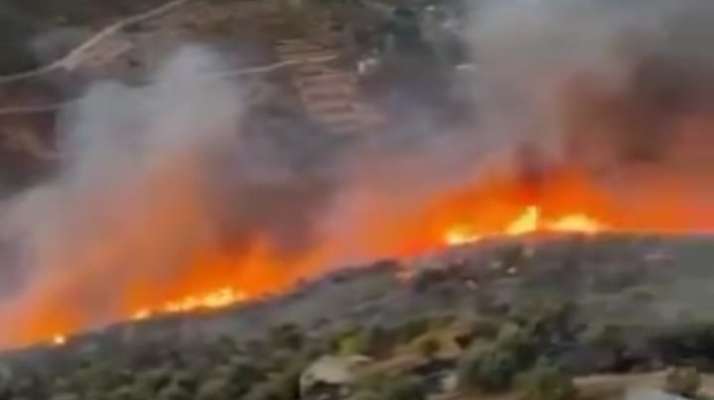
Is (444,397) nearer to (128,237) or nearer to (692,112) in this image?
(128,237)

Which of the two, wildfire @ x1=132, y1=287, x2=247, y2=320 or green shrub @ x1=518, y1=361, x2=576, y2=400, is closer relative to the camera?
green shrub @ x1=518, y1=361, x2=576, y2=400

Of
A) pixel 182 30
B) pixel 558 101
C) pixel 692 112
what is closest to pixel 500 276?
pixel 558 101

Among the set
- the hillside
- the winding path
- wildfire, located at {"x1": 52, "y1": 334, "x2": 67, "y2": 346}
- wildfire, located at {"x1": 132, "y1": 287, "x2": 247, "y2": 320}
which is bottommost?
wildfire, located at {"x1": 132, "y1": 287, "x2": 247, "y2": 320}

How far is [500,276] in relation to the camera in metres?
20.0

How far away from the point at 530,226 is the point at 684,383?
26.5ft

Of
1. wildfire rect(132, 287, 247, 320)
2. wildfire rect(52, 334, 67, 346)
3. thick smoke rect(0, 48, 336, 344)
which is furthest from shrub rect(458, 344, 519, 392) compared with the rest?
thick smoke rect(0, 48, 336, 344)

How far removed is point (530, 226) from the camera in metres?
23.8

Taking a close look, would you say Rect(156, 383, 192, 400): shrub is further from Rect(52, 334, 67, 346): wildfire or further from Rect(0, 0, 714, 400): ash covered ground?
Rect(52, 334, 67, 346): wildfire

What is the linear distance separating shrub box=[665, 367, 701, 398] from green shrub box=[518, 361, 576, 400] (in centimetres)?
79

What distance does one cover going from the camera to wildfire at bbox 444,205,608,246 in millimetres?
22953

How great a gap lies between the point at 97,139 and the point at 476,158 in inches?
200

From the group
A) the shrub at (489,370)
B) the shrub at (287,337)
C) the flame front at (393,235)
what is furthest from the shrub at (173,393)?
the flame front at (393,235)

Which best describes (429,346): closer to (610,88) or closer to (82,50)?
(610,88)

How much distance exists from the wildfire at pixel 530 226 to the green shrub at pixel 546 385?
646 centimetres
